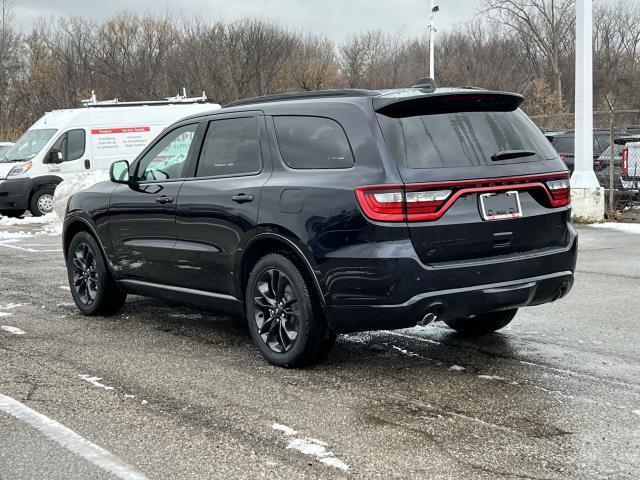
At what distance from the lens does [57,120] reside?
19.0 m

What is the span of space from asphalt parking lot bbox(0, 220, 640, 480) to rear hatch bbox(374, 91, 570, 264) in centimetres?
89

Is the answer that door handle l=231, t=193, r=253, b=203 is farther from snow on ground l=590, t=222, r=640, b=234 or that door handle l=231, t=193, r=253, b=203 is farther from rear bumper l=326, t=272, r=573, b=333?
snow on ground l=590, t=222, r=640, b=234

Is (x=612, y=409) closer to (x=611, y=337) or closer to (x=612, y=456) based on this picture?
(x=612, y=456)

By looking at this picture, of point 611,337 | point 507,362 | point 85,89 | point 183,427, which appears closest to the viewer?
point 183,427

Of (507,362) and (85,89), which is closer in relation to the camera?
(507,362)

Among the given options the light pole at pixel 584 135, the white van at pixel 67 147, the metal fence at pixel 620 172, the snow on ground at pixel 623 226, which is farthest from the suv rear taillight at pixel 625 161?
the white van at pixel 67 147

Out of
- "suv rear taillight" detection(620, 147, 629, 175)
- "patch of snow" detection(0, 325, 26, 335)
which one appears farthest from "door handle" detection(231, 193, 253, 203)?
"suv rear taillight" detection(620, 147, 629, 175)

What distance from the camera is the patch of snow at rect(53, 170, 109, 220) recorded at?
1698 cm

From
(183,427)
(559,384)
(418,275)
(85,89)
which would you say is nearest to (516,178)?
(418,275)

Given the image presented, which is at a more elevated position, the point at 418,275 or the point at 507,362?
the point at 418,275

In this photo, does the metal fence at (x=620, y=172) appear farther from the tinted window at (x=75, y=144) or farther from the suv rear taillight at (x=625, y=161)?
the tinted window at (x=75, y=144)

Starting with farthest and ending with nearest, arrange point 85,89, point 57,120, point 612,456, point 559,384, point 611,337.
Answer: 1. point 85,89
2. point 57,120
3. point 611,337
4. point 559,384
5. point 612,456

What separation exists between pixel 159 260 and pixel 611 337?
3464 millimetres

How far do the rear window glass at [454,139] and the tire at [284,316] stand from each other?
104 cm
